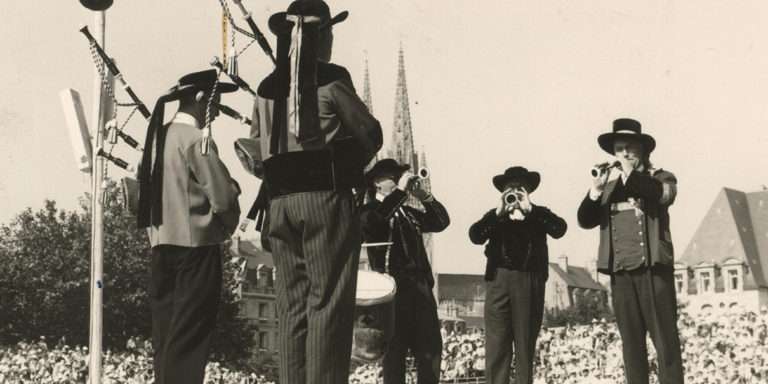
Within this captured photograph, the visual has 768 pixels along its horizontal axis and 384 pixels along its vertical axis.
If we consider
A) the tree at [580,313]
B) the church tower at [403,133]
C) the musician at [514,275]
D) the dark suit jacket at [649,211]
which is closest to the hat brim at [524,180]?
the musician at [514,275]

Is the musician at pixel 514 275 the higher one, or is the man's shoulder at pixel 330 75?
the man's shoulder at pixel 330 75

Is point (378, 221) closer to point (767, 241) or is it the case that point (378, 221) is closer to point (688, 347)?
point (688, 347)

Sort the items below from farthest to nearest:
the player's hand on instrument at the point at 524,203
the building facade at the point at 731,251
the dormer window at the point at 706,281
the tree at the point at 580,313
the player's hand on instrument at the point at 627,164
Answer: the tree at the point at 580,313, the dormer window at the point at 706,281, the building facade at the point at 731,251, the player's hand on instrument at the point at 524,203, the player's hand on instrument at the point at 627,164

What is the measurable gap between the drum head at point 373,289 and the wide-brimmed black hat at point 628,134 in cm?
179

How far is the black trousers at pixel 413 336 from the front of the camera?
726 cm

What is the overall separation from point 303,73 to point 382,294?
2.33 metres

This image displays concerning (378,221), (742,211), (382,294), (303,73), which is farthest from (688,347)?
(742,211)

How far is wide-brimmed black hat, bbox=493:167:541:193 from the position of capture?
788 centimetres

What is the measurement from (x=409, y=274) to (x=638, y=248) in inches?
66.6

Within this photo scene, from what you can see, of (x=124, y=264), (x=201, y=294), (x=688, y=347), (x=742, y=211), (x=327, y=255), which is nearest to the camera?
(x=327, y=255)

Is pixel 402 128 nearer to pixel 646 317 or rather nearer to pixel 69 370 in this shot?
pixel 69 370

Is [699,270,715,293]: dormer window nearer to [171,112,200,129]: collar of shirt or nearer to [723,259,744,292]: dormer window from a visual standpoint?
[723,259,744,292]: dormer window

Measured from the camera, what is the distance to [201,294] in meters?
5.28

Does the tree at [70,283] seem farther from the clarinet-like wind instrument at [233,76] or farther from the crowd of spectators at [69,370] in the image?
the clarinet-like wind instrument at [233,76]
